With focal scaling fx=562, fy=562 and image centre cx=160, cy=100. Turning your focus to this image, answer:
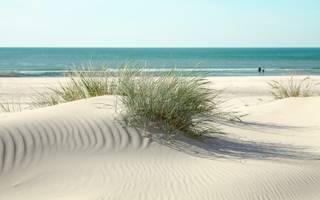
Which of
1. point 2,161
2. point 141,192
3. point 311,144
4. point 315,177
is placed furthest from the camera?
point 311,144

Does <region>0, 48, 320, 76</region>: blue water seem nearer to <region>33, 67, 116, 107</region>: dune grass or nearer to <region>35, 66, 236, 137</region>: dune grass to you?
<region>33, 67, 116, 107</region>: dune grass

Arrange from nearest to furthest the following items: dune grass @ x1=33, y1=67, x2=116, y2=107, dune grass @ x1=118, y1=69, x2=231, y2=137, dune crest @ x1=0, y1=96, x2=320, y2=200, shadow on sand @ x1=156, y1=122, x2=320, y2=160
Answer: dune crest @ x1=0, y1=96, x2=320, y2=200
shadow on sand @ x1=156, y1=122, x2=320, y2=160
dune grass @ x1=118, y1=69, x2=231, y2=137
dune grass @ x1=33, y1=67, x2=116, y2=107

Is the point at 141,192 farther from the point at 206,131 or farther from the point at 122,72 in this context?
the point at 122,72

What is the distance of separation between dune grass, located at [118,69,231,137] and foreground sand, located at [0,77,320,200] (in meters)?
0.24

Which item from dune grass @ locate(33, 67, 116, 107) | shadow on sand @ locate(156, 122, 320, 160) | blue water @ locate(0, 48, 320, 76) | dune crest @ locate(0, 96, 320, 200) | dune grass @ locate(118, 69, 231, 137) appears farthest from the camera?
blue water @ locate(0, 48, 320, 76)

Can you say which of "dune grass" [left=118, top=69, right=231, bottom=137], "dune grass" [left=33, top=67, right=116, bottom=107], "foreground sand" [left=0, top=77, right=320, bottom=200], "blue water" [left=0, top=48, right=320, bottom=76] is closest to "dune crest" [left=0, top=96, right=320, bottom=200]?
"foreground sand" [left=0, top=77, right=320, bottom=200]

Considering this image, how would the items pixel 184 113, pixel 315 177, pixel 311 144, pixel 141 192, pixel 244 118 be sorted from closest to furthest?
1. pixel 141 192
2. pixel 315 177
3. pixel 184 113
4. pixel 311 144
5. pixel 244 118

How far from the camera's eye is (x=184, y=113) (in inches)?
271

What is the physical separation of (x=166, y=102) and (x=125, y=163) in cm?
141

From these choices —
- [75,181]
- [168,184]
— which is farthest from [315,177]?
[75,181]

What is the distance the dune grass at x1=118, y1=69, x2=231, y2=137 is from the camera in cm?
660

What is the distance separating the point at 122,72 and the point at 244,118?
3.37 m

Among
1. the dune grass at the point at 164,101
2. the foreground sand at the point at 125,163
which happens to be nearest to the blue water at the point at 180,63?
the dune grass at the point at 164,101

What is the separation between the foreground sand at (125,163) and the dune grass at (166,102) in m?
0.24
